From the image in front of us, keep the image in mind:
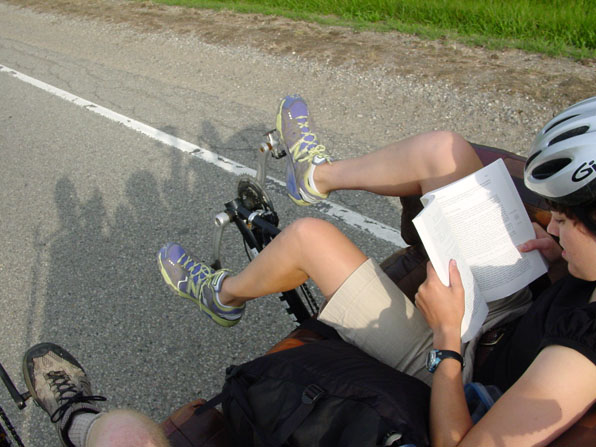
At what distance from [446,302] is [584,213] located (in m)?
0.44

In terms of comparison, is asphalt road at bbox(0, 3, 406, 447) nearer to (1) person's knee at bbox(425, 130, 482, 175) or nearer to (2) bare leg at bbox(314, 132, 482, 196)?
(2) bare leg at bbox(314, 132, 482, 196)

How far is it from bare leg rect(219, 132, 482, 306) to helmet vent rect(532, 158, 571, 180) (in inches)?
19.2

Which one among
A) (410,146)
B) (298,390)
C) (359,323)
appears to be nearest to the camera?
(298,390)

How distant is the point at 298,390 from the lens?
5.12ft

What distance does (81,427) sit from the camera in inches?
82.3

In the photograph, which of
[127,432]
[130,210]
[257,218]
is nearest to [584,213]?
[257,218]

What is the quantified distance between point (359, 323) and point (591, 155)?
0.87m

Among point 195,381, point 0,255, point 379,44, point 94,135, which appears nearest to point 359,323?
point 195,381

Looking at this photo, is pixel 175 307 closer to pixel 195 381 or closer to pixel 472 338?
pixel 195 381

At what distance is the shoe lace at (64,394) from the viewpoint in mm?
2201

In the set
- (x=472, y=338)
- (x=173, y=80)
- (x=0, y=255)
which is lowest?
(x=0, y=255)

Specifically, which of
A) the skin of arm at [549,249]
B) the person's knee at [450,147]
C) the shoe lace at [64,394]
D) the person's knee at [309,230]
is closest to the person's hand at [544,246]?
the skin of arm at [549,249]

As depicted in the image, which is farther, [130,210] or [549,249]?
[130,210]

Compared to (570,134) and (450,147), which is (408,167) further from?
(570,134)
